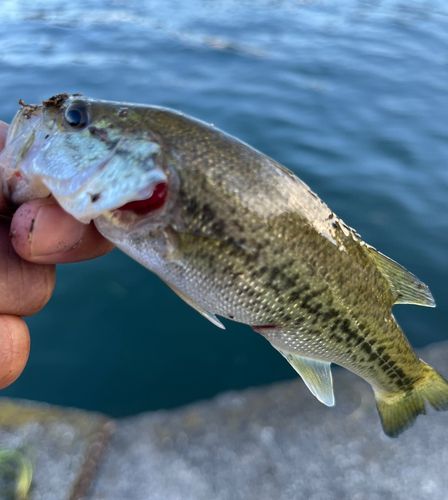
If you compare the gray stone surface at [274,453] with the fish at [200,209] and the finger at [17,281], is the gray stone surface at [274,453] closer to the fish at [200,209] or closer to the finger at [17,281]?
the fish at [200,209]

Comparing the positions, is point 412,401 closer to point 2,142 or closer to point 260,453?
point 260,453

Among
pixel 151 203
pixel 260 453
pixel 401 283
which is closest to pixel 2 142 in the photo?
pixel 151 203

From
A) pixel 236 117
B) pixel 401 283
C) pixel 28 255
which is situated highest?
pixel 28 255

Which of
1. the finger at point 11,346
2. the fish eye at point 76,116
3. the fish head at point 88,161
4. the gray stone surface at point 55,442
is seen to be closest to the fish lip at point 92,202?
the fish head at point 88,161

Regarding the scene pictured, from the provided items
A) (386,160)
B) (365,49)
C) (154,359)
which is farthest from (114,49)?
(154,359)

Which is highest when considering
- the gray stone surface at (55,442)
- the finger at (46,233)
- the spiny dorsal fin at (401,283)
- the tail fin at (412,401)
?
the finger at (46,233)

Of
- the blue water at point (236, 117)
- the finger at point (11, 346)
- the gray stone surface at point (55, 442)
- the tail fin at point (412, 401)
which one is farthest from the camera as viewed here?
the blue water at point (236, 117)

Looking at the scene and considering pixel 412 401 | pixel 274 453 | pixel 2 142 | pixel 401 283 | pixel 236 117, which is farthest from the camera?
pixel 236 117
